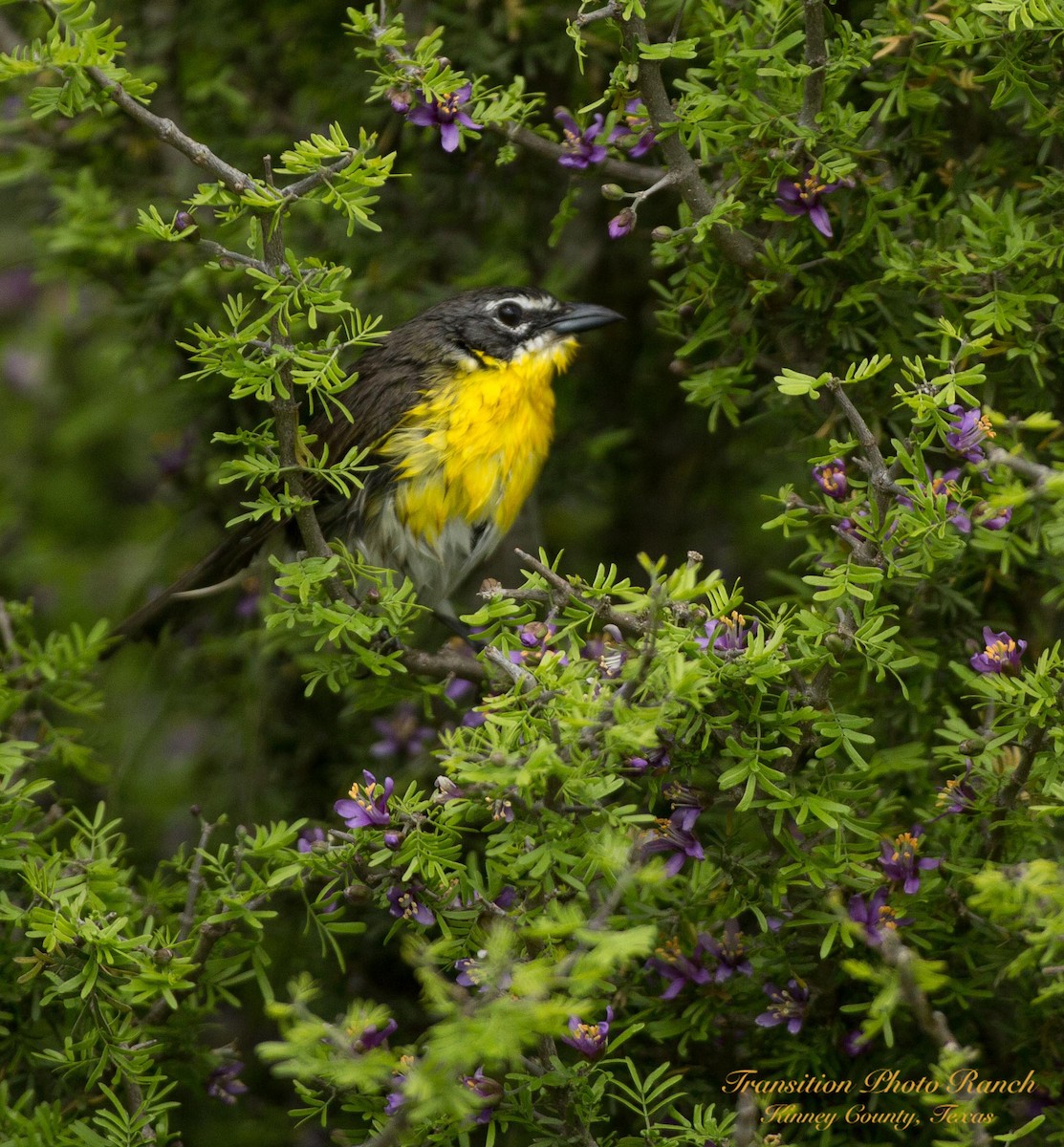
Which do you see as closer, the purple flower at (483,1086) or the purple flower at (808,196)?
the purple flower at (483,1086)

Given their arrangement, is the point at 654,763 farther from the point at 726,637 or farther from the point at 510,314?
the point at 510,314

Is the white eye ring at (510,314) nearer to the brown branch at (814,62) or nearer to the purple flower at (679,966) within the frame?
the brown branch at (814,62)

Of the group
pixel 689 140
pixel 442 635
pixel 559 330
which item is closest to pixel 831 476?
pixel 689 140

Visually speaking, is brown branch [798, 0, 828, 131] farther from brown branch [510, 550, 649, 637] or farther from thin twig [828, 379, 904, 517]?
brown branch [510, 550, 649, 637]

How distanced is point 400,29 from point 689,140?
678 millimetres

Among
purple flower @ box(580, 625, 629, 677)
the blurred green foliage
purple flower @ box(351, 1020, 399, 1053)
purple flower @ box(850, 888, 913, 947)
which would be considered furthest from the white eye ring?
purple flower @ box(351, 1020, 399, 1053)

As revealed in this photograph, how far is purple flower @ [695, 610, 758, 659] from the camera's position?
2420 mm

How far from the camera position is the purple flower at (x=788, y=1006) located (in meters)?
2.64

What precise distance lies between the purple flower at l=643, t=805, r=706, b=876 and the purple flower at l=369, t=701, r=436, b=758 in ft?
5.11

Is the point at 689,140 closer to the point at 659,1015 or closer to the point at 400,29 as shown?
the point at 400,29

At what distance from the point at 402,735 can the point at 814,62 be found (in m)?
2.28

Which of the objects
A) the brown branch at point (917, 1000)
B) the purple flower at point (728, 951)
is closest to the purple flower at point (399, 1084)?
the purple flower at point (728, 951)

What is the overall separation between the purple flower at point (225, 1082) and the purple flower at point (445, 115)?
225cm

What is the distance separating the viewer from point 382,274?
14.0ft
